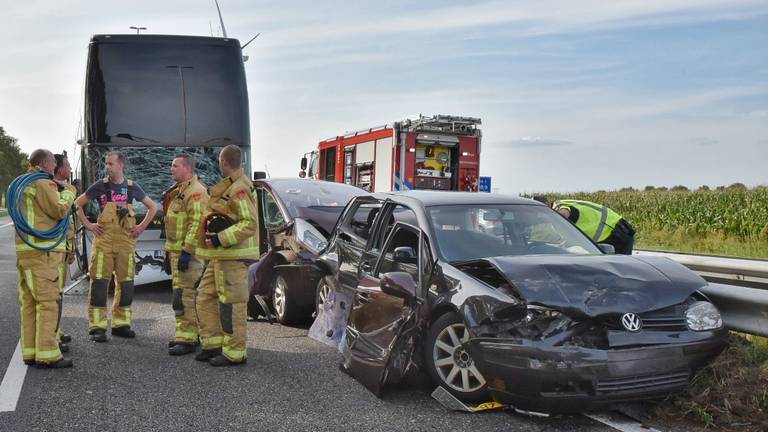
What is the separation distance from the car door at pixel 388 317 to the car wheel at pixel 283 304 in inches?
79.3

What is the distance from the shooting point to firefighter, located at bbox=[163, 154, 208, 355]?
7.16 meters

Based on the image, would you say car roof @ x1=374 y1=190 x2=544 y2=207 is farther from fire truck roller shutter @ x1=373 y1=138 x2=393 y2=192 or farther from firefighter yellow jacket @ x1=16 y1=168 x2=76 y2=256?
fire truck roller shutter @ x1=373 y1=138 x2=393 y2=192

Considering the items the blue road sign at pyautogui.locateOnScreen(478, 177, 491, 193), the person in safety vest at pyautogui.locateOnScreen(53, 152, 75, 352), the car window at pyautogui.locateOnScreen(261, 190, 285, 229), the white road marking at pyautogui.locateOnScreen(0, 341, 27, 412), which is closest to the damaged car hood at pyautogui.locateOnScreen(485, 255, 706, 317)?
the white road marking at pyautogui.locateOnScreen(0, 341, 27, 412)

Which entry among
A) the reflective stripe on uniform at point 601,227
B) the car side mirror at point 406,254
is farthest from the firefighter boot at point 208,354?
the reflective stripe on uniform at point 601,227

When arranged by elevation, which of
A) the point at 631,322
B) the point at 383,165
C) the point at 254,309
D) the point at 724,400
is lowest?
the point at 254,309

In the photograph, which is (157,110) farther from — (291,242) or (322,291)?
(322,291)

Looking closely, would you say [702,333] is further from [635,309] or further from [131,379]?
[131,379]

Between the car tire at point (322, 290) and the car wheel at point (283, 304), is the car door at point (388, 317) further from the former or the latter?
the car wheel at point (283, 304)

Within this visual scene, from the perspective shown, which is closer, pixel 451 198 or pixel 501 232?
pixel 501 232

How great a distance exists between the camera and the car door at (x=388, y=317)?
5.40 meters

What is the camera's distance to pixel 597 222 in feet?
27.6

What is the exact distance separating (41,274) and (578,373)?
448 centimetres

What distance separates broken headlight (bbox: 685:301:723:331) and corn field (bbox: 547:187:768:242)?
16.2 metres

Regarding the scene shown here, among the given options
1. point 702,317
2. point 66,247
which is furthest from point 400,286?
point 66,247
